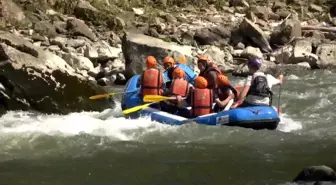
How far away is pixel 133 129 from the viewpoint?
7668 millimetres

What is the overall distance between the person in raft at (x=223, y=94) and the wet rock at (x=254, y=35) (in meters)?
6.14

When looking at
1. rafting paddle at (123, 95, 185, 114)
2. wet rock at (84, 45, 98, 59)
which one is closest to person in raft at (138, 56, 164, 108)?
rafting paddle at (123, 95, 185, 114)

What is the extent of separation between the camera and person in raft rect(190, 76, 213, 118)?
7758mm

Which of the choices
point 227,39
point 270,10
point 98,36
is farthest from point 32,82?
point 270,10

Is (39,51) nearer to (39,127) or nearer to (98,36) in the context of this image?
(39,127)

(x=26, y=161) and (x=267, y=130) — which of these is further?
(x=267, y=130)

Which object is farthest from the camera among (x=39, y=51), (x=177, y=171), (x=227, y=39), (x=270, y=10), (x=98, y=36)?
(x=270, y=10)

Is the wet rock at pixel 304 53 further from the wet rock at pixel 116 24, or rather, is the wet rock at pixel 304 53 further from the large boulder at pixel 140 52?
the wet rock at pixel 116 24

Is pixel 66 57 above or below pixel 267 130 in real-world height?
above

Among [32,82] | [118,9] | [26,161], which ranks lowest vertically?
[26,161]

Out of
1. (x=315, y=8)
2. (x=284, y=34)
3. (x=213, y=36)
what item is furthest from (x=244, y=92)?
(x=315, y=8)

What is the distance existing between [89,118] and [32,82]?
1.07 metres

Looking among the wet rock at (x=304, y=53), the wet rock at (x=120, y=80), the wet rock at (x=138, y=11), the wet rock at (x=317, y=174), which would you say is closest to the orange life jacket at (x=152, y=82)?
the wet rock at (x=120, y=80)

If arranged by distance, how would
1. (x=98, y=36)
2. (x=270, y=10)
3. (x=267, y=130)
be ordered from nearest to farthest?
(x=267, y=130) < (x=98, y=36) < (x=270, y=10)
